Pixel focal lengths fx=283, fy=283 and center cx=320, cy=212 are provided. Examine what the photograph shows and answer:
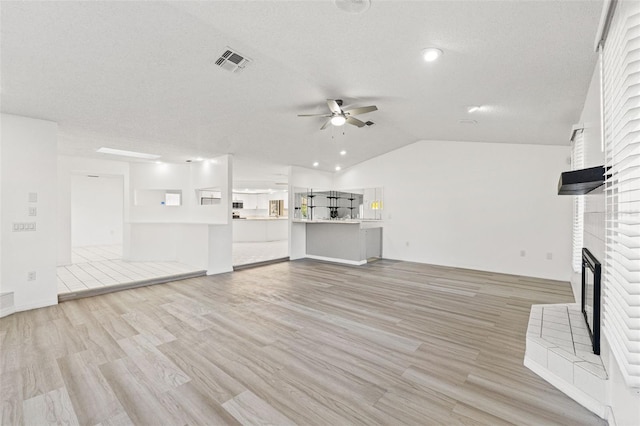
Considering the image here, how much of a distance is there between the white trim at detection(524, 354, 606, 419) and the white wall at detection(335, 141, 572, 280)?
3906 mm

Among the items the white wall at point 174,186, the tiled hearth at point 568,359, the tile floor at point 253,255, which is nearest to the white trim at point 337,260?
the tile floor at point 253,255

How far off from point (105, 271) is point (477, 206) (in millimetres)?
7728

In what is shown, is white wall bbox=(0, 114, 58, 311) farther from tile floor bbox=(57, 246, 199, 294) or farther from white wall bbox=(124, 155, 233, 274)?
white wall bbox=(124, 155, 233, 274)

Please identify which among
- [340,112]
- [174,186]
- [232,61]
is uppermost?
[232,61]

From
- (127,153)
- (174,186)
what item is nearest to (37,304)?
(127,153)

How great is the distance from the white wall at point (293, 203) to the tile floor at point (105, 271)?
2.51m

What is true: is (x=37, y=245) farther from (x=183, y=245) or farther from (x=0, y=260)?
(x=183, y=245)

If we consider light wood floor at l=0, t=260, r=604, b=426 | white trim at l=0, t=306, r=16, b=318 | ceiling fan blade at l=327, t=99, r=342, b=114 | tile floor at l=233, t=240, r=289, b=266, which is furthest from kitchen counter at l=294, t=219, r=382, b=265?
white trim at l=0, t=306, r=16, b=318

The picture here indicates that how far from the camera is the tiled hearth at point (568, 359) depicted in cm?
185

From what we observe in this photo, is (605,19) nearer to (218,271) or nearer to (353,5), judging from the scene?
(353,5)

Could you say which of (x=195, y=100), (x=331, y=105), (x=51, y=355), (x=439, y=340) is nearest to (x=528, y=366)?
(x=439, y=340)

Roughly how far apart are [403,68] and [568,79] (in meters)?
1.53

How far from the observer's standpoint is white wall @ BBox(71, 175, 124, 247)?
29.0 ft

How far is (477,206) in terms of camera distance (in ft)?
19.8
